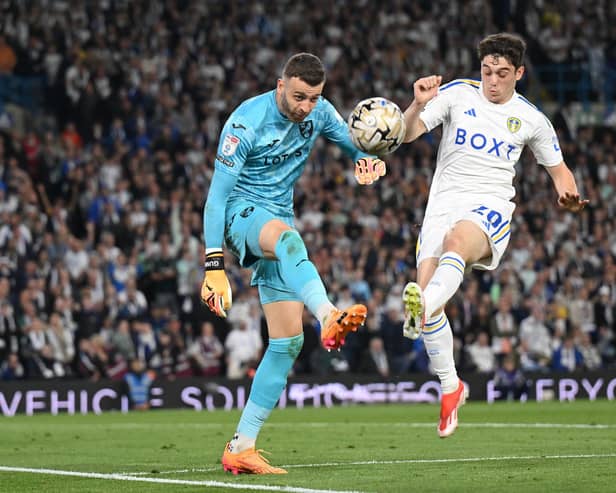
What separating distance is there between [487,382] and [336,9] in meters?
10.8

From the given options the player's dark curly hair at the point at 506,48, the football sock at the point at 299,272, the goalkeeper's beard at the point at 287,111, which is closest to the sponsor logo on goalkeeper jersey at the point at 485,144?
the player's dark curly hair at the point at 506,48

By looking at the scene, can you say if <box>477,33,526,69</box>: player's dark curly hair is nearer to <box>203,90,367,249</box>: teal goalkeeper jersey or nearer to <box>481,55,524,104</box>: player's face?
<box>481,55,524,104</box>: player's face

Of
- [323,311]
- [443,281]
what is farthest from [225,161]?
[443,281]

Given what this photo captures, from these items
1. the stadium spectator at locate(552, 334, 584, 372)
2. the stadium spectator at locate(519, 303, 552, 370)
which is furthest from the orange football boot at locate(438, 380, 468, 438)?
the stadium spectator at locate(552, 334, 584, 372)

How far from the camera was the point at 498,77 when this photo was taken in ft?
30.9

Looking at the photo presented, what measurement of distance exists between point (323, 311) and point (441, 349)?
1.47m

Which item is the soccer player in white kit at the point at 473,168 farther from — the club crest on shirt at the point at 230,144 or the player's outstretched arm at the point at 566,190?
the club crest on shirt at the point at 230,144

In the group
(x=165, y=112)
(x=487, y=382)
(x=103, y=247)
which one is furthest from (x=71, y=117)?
(x=487, y=382)

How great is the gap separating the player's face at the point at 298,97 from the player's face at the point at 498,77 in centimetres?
132

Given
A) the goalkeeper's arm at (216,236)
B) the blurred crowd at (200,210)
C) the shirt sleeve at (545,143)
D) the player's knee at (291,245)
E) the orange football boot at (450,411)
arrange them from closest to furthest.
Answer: the player's knee at (291,245)
the goalkeeper's arm at (216,236)
the orange football boot at (450,411)
the shirt sleeve at (545,143)
the blurred crowd at (200,210)

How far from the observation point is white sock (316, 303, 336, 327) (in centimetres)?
813

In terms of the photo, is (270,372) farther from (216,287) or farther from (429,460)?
(429,460)

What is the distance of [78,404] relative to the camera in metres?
20.0

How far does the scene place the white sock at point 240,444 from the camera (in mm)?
9281
